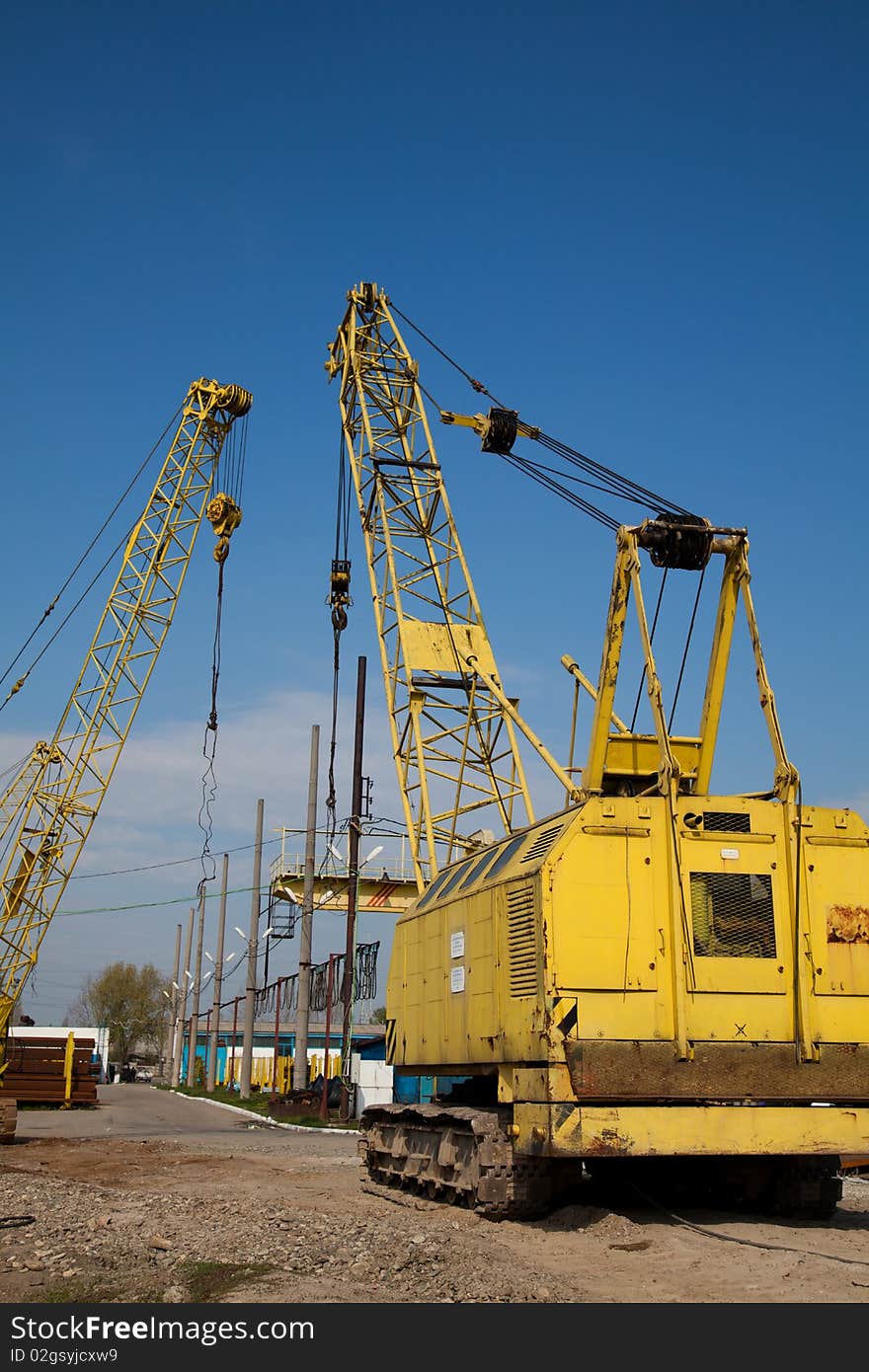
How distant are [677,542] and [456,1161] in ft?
22.6

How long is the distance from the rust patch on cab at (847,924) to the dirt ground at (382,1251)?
256 cm

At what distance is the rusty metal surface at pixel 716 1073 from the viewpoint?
10.7 m

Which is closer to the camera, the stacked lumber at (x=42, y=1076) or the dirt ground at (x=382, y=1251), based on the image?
the dirt ground at (x=382, y=1251)

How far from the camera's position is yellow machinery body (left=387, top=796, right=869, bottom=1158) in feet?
35.1

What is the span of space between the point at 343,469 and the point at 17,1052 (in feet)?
65.7

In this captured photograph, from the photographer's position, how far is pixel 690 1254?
955 cm

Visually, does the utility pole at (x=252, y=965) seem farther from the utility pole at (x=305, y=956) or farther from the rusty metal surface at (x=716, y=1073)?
the rusty metal surface at (x=716, y=1073)

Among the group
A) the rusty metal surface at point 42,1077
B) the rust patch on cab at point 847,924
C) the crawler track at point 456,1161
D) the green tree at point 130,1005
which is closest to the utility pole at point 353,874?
the rusty metal surface at point 42,1077

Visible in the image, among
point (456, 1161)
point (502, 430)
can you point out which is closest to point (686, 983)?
point (456, 1161)

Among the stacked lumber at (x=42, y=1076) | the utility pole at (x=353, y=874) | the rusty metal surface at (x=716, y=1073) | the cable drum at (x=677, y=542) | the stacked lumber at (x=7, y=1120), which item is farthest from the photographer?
the stacked lumber at (x=42, y=1076)

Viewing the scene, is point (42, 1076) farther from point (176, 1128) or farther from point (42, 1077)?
point (176, 1128)

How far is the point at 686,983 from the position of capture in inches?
432
